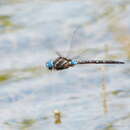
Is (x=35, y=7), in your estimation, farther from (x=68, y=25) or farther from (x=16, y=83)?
(x=16, y=83)

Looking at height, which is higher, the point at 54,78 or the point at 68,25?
the point at 68,25

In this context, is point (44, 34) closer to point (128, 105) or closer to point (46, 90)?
point (46, 90)

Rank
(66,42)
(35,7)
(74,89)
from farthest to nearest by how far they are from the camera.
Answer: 1. (35,7)
2. (66,42)
3. (74,89)

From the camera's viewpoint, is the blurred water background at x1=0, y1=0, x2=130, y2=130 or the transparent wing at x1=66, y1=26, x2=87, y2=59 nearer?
the blurred water background at x1=0, y1=0, x2=130, y2=130

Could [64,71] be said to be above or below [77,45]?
below

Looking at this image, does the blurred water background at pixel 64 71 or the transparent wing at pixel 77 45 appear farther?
the transparent wing at pixel 77 45

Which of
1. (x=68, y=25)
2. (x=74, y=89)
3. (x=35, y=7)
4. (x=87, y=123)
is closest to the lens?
(x=87, y=123)

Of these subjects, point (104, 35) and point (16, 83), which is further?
point (104, 35)

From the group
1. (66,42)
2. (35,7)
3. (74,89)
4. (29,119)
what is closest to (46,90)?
(74,89)
